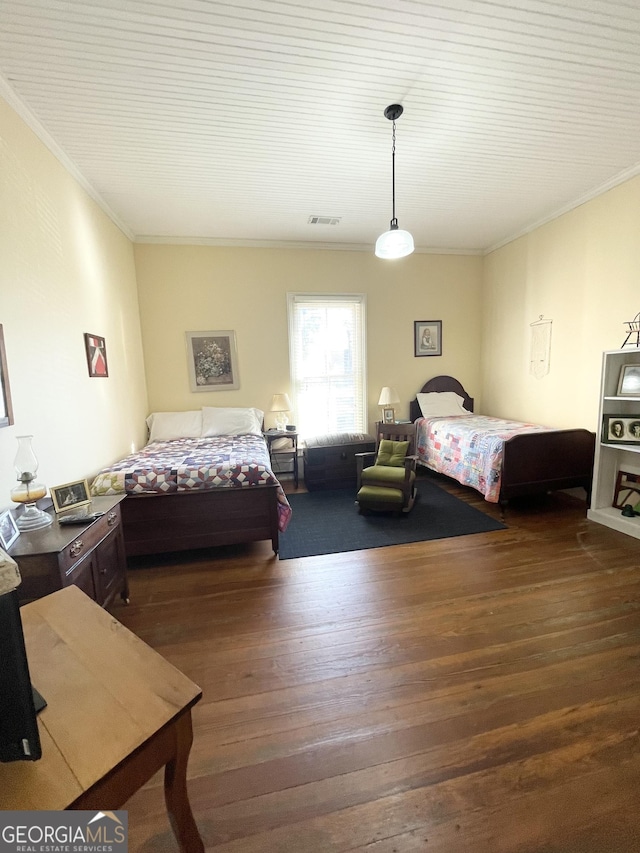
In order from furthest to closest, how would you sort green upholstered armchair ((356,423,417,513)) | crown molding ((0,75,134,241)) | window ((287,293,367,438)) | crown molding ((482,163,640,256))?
1. window ((287,293,367,438))
2. green upholstered armchair ((356,423,417,513))
3. crown molding ((482,163,640,256))
4. crown molding ((0,75,134,241))

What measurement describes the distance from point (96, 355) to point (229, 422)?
162cm

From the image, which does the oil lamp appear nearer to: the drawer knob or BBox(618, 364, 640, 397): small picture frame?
the drawer knob

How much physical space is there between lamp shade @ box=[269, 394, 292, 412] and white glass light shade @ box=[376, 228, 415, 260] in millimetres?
2290

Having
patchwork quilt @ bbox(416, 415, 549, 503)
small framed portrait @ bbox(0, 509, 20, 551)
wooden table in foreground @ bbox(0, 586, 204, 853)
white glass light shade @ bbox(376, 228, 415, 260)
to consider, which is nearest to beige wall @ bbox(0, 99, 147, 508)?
small framed portrait @ bbox(0, 509, 20, 551)

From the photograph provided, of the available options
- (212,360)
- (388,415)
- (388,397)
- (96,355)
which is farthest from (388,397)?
(96,355)

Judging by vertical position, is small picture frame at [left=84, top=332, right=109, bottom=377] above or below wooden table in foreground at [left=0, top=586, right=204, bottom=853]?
above

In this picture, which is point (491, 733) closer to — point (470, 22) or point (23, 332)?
point (23, 332)

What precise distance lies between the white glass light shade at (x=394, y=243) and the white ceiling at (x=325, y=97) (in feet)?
2.38

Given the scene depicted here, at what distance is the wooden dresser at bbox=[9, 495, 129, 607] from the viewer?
160 cm

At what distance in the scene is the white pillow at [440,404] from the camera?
198 inches

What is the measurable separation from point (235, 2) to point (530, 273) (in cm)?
397

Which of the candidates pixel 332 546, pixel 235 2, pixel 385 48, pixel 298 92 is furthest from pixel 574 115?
pixel 332 546

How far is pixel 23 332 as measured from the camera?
2.17 metres

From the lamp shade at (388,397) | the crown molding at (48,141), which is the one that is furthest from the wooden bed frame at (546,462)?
the crown molding at (48,141)
